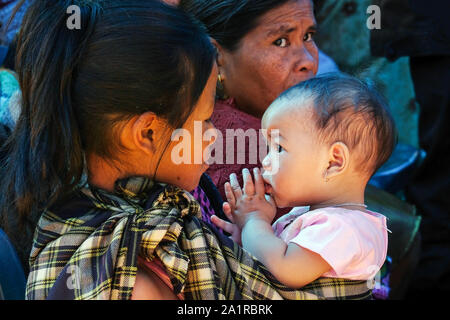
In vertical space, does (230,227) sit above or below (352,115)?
below

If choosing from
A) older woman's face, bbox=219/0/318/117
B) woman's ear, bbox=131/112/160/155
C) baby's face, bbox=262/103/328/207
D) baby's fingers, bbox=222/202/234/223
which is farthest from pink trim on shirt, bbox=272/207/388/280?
older woman's face, bbox=219/0/318/117

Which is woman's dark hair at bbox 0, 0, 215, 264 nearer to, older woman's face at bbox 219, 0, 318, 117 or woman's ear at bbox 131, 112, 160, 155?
woman's ear at bbox 131, 112, 160, 155

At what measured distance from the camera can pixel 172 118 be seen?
1582mm

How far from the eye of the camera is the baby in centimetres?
158

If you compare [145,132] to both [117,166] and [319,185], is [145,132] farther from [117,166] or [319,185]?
[319,185]

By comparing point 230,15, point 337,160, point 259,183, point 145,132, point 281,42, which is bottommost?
point 259,183

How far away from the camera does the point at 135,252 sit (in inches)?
54.2

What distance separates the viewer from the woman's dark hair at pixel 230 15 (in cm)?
228

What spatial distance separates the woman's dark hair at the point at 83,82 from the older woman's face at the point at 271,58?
770mm

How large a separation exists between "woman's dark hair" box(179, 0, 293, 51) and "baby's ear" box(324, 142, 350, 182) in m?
0.81

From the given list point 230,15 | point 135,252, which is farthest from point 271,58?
point 135,252

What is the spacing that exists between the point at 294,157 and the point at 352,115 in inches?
8.6
